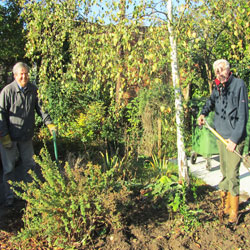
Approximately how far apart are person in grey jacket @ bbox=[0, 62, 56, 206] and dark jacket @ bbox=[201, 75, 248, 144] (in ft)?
6.63

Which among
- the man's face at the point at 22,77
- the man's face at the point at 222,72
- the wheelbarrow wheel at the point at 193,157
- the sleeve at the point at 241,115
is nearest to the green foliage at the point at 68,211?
the man's face at the point at 22,77

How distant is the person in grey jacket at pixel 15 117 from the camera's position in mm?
3316

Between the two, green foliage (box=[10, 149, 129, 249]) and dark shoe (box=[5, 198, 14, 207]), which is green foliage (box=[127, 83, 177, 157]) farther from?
green foliage (box=[10, 149, 129, 249])

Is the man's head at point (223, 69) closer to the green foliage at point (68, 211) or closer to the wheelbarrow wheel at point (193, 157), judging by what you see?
the green foliage at point (68, 211)

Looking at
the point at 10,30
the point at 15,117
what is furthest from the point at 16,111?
the point at 10,30

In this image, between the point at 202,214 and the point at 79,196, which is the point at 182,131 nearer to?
the point at 202,214

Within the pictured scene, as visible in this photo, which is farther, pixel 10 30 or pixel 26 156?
pixel 10 30

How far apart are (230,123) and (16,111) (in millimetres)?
2475

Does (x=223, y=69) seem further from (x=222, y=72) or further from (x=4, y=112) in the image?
(x=4, y=112)

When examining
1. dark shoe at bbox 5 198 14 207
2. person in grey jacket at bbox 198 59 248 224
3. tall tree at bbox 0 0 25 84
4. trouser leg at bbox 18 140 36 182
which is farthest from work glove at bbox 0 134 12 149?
tall tree at bbox 0 0 25 84

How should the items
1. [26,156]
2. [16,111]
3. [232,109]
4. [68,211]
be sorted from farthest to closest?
[26,156] → [16,111] → [232,109] → [68,211]

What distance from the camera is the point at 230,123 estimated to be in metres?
2.89

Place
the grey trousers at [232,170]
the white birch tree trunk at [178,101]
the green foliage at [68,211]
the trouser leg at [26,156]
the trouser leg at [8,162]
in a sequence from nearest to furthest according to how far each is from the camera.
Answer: the green foliage at [68,211] < the grey trousers at [232,170] < the white birch tree trunk at [178,101] < the trouser leg at [8,162] < the trouser leg at [26,156]

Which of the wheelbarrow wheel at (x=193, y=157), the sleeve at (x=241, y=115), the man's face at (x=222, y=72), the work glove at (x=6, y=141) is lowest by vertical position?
the wheelbarrow wheel at (x=193, y=157)
